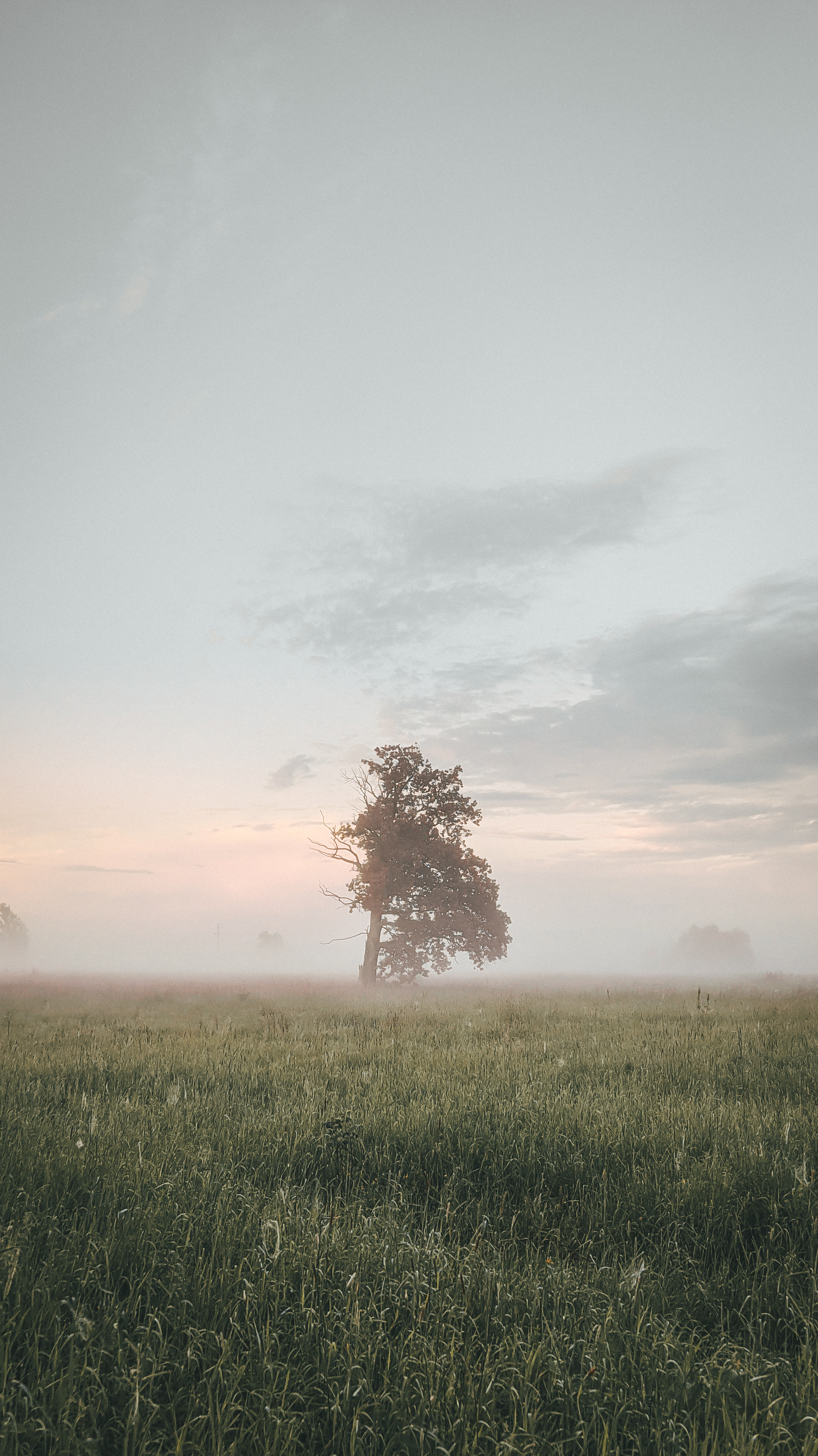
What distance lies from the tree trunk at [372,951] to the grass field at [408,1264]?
2591 centimetres

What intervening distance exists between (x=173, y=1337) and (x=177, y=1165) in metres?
1.78

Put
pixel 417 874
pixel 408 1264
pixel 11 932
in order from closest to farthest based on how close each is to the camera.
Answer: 1. pixel 408 1264
2. pixel 417 874
3. pixel 11 932

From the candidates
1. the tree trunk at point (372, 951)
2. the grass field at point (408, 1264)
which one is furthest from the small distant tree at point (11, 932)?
the grass field at point (408, 1264)

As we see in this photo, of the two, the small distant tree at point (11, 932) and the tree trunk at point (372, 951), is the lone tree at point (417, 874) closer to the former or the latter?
the tree trunk at point (372, 951)

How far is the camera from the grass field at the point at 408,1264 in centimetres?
225

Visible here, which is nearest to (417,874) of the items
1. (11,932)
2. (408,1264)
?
(408,1264)

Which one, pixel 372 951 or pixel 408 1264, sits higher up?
pixel 408 1264

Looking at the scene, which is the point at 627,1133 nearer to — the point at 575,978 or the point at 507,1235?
the point at 507,1235

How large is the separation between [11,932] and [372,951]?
4886 inches

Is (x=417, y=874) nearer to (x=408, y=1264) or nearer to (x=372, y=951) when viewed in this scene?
(x=372, y=951)

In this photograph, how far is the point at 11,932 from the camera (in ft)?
419

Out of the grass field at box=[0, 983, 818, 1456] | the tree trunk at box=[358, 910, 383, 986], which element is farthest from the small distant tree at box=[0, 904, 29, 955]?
the grass field at box=[0, 983, 818, 1456]

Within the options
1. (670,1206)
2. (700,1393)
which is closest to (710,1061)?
(670,1206)

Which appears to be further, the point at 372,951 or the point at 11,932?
the point at 11,932
